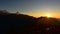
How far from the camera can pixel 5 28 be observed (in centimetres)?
1723

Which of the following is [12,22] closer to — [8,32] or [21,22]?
[21,22]

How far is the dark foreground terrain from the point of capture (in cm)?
1588

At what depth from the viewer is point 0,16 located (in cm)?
1914

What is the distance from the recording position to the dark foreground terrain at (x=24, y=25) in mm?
15884

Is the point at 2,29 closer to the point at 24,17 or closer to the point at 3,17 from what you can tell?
the point at 3,17

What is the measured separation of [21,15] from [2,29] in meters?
5.62

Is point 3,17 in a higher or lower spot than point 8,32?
higher

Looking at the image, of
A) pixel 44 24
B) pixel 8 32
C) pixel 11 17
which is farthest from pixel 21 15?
pixel 8 32

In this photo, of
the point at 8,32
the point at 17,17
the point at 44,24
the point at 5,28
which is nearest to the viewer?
the point at 8,32

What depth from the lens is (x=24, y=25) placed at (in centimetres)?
1842

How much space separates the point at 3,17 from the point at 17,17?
2217mm

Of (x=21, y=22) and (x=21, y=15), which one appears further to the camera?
(x=21, y=15)

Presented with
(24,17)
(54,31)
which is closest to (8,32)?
(54,31)

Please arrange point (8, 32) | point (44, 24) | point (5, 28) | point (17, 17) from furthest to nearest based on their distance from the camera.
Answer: point (17, 17), point (44, 24), point (5, 28), point (8, 32)
